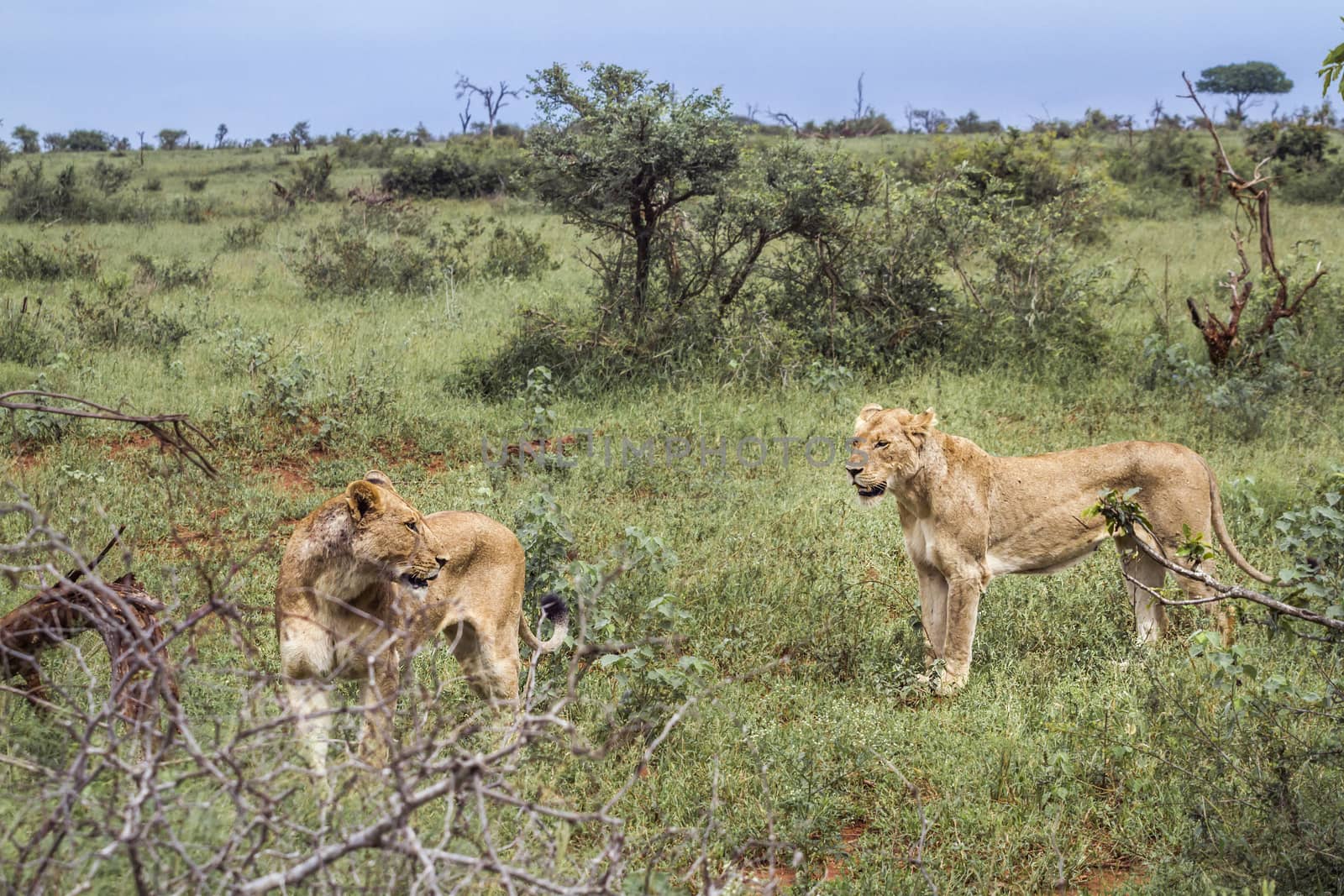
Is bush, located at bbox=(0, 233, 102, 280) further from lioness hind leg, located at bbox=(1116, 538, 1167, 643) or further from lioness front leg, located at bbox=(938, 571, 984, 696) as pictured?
lioness hind leg, located at bbox=(1116, 538, 1167, 643)

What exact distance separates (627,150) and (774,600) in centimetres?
545

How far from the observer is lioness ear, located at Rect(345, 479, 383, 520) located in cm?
451

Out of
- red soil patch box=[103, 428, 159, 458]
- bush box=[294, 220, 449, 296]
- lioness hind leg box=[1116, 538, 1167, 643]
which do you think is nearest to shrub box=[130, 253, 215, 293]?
bush box=[294, 220, 449, 296]

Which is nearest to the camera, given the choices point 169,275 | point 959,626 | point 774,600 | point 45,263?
point 959,626

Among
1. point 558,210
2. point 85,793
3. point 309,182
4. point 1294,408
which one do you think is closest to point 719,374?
point 558,210

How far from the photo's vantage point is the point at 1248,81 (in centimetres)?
5769

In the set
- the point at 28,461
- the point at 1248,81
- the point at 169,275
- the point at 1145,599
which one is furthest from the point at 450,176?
the point at 1248,81

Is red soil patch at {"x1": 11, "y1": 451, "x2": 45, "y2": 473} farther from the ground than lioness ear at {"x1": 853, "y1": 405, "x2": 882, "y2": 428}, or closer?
closer

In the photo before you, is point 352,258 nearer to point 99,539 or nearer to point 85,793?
point 99,539

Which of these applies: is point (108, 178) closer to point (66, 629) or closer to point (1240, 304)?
point (1240, 304)

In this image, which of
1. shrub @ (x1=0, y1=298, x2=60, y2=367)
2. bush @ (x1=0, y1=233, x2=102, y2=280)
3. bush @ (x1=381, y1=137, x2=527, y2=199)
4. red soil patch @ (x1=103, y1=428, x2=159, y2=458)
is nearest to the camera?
red soil patch @ (x1=103, y1=428, x2=159, y2=458)

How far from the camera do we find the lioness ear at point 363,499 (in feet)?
14.8

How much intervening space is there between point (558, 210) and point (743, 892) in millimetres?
8591

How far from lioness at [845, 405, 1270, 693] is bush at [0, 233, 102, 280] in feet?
40.3
